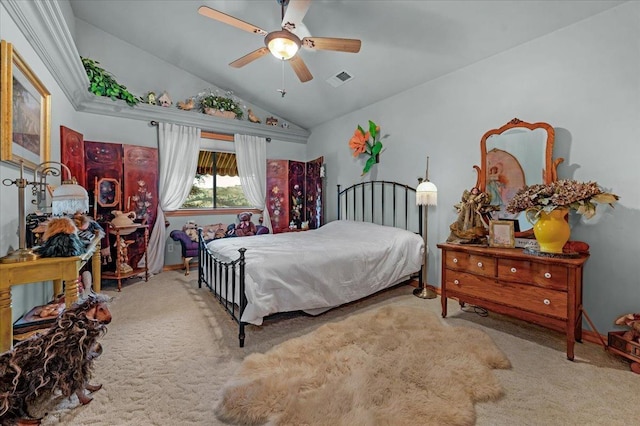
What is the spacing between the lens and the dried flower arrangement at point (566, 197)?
6.87 ft

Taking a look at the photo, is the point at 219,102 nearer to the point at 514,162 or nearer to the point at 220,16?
the point at 220,16

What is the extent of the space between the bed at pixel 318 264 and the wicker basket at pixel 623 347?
179 cm

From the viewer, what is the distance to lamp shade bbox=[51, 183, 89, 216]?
87.5 inches

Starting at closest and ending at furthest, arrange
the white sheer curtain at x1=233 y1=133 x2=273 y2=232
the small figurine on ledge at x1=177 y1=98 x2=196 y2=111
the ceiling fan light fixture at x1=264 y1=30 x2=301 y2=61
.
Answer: the ceiling fan light fixture at x1=264 y1=30 x2=301 y2=61 → the small figurine on ledge at x1=177 y1=98 x2=196 y2=111 → the white sheer curtain at x1=233 y1=133 x2=273 y2=232

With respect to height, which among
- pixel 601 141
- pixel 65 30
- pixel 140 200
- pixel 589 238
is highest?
pixel 65 30

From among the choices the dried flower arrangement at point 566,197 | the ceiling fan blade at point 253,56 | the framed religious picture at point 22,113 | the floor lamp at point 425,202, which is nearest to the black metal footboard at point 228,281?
the framed religious picture at point 22,113

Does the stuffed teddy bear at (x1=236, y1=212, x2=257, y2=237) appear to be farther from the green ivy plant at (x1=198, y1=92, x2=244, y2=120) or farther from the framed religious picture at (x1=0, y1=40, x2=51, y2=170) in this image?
the framed religious picture at (x1=0, y1=40, x2=51, y2=170)

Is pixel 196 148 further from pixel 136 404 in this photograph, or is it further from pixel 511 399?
pixel 511 399

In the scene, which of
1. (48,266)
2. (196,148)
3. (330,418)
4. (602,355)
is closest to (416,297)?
(602,355)

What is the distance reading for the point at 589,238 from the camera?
248cm

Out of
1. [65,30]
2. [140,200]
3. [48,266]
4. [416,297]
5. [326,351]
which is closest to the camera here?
[48,266]

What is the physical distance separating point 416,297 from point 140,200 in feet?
14.8

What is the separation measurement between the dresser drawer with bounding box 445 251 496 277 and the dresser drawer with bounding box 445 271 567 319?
5 centimetres

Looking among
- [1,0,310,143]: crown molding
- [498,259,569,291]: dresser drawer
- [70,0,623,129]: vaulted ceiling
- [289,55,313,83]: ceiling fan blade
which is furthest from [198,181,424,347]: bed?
[1,0,310,143]: crown molding
